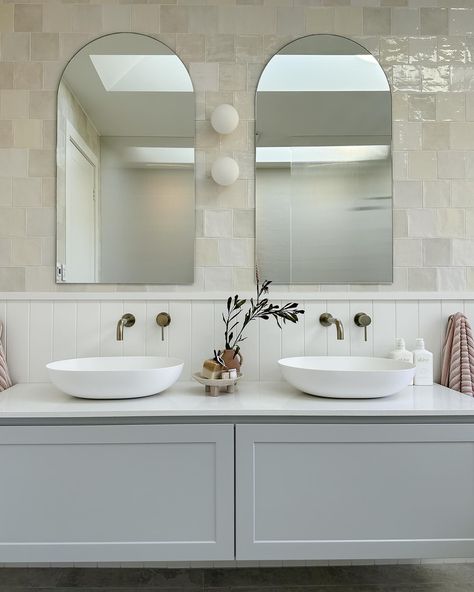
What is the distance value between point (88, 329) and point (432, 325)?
1.51m

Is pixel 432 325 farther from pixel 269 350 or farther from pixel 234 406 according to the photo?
pixel 234 406

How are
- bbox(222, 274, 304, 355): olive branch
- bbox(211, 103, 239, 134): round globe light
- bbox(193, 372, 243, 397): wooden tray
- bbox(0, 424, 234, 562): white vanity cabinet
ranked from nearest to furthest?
bbox(0, 424, 234, 562): white vanity cabinet
bbox(193, 372, 243, 397): wooden tray
bbox(222, 274, 304, 355): olive branch
bbox(211, 103, 239, 134): round globe light

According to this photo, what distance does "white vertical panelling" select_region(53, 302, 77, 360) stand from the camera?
2078mm

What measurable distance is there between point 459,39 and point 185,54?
123cm

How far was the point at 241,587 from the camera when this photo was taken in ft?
6.34

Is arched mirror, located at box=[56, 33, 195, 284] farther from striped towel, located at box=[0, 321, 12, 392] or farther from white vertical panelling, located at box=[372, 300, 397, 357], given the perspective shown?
white vertical panelling, located at box=[372, 300, 397, 357]

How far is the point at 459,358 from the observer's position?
6.63 feet

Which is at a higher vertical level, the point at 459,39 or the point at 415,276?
the point at 459,39

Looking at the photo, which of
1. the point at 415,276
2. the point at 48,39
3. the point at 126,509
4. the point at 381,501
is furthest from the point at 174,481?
the point at 48,39

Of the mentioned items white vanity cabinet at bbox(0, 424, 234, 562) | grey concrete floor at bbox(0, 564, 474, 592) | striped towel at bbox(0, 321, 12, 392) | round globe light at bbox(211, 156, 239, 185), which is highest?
round globe light at bbox(211, 156, 239, 185)

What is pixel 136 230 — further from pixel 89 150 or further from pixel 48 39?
pixel 48 39

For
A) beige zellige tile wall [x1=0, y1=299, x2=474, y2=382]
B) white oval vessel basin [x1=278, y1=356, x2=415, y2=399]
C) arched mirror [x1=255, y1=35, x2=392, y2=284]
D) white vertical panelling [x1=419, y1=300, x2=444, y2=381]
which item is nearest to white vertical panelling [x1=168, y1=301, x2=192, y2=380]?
beige zellige tile wall [x1=0, y1=299, x2=474, y2=382]

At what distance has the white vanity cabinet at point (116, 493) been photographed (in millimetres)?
1534

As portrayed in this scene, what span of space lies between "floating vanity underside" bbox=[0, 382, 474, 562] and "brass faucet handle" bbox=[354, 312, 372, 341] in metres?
0.55
